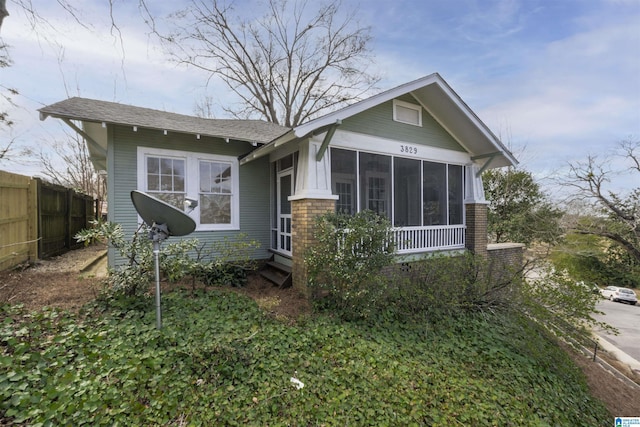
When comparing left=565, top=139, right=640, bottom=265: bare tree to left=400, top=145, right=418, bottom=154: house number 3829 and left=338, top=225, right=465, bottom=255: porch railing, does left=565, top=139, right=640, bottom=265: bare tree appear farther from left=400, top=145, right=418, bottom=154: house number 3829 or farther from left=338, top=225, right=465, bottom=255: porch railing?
left=400, top=145, right=418, bottom=154: house number 3829

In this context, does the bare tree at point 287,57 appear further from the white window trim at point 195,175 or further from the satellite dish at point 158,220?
the satellite dish at point 158,220

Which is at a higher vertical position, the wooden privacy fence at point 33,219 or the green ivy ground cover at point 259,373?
the wooden privacy fence at point 33,219

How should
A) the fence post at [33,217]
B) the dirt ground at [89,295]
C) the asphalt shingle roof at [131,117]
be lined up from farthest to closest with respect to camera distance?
the fence post at [33,217] < the asphalt shingle roof at [131,117] < the dirt ground at [89,295]

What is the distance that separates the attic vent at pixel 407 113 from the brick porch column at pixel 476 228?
9.91 ft

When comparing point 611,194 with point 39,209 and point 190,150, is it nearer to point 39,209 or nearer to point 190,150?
point 190,150

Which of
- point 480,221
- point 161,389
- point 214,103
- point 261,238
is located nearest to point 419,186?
point 480,221

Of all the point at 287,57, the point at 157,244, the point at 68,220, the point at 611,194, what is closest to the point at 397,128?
the point at 157,244

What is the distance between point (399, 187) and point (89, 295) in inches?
259

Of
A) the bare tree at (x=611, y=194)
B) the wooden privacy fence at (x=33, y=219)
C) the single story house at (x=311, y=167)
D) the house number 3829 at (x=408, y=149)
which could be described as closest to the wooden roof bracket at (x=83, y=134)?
the single story house at (x=311, y=167)

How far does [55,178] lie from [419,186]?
840 inches

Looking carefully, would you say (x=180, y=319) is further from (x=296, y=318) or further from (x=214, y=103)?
(x=214, y=103)

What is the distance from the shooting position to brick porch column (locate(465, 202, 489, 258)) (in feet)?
25.8

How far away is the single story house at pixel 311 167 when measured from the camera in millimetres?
5453

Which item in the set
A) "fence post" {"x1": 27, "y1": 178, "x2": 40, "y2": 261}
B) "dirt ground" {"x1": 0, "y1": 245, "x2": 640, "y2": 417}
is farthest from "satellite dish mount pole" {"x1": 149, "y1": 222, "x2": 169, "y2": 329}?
"fence post" {"x1": 27, "y1": 178, "x2": 40, "y2": 261}
